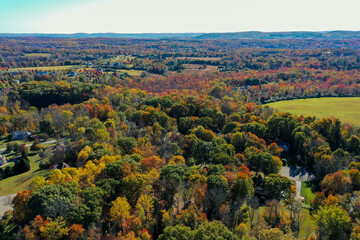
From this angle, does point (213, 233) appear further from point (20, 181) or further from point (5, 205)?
point (20, 181)

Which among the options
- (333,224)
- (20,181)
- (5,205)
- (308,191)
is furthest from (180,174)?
(20,181)

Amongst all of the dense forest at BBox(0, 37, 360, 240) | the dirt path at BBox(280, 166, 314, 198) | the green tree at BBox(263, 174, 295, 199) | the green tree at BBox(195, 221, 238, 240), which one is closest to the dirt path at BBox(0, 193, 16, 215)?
the dense forest at BBox(0, 37, 360, 240)

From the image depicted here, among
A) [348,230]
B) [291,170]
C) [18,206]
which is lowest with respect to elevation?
[291,170]

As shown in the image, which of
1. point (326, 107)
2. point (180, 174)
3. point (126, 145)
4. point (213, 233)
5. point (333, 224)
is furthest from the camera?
point (326, 107)

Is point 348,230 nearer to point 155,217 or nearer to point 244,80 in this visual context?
point 155,217

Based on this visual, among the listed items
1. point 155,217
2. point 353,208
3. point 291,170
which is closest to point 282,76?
point 291,170
